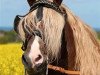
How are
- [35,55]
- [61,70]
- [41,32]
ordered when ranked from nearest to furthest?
[35,55], [41,32], [61,70]

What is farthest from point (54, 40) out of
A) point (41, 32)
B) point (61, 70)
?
point (61, 70)

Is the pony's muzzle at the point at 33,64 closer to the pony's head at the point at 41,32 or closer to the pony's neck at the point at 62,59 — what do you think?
the pony's head at the point at 41,32

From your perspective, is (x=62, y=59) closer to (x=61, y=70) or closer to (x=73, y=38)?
(x=61, y=70)

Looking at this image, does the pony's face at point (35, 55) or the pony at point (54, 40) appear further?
the pony at point (54, 40)

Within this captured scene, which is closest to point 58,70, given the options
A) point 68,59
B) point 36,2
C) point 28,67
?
point 68,59

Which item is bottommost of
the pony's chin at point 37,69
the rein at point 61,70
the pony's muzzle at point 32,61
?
the rein at point 61,70

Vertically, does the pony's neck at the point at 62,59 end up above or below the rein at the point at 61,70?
above

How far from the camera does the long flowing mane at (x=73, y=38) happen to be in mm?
4695

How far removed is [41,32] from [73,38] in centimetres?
49

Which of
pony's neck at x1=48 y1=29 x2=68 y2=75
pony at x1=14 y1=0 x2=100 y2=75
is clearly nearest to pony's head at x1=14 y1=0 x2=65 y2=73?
pony at x1=14 y1=0 x2=100 y2=75

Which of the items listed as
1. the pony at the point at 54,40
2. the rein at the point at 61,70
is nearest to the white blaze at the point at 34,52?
the pony at the point at 54,40

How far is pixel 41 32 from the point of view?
4668 mm

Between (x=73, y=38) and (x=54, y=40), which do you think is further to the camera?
(x=73, y=38)

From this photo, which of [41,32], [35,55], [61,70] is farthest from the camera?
[61,70]
